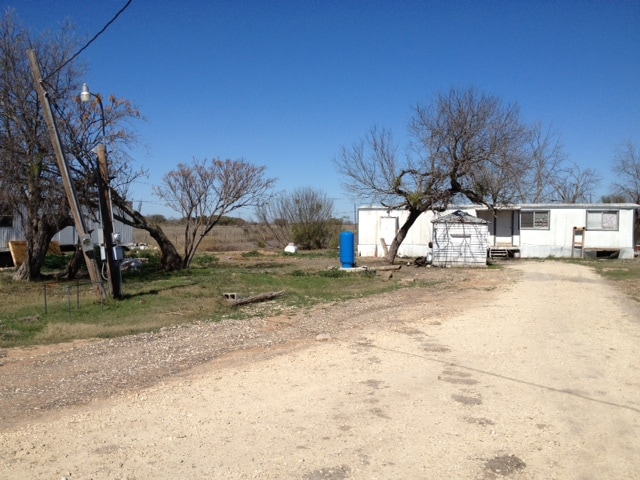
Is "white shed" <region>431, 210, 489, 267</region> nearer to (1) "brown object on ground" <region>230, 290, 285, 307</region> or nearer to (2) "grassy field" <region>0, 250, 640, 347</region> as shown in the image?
(2) "grassy field" <region>0, 250, 640, 347</region>

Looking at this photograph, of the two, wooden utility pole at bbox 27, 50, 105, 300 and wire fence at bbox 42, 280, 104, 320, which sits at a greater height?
wooden utility pole at bbox 27, 50, 105, 300

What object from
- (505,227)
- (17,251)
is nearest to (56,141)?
(17,251)

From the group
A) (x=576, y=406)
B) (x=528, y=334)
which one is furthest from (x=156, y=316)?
(x=576, y=406)

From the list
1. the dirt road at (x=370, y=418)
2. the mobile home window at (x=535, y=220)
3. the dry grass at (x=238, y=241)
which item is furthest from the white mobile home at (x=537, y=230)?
the dirt road at (x=370, y=418)

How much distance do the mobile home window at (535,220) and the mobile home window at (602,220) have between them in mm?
1865

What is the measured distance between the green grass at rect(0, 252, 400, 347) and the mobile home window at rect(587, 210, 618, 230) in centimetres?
1391

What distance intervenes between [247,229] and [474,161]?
899 inches

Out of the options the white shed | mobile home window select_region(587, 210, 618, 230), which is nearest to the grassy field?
the white shed

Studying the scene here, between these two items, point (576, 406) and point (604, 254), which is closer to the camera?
point (576, 406)

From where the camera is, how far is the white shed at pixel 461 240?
22.7 metres

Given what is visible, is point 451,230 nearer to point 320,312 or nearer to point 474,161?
point 474,161

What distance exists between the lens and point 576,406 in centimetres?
557

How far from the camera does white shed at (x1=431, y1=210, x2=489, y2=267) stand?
2267cm

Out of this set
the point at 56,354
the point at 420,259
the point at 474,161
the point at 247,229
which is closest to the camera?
the point at 56,354
